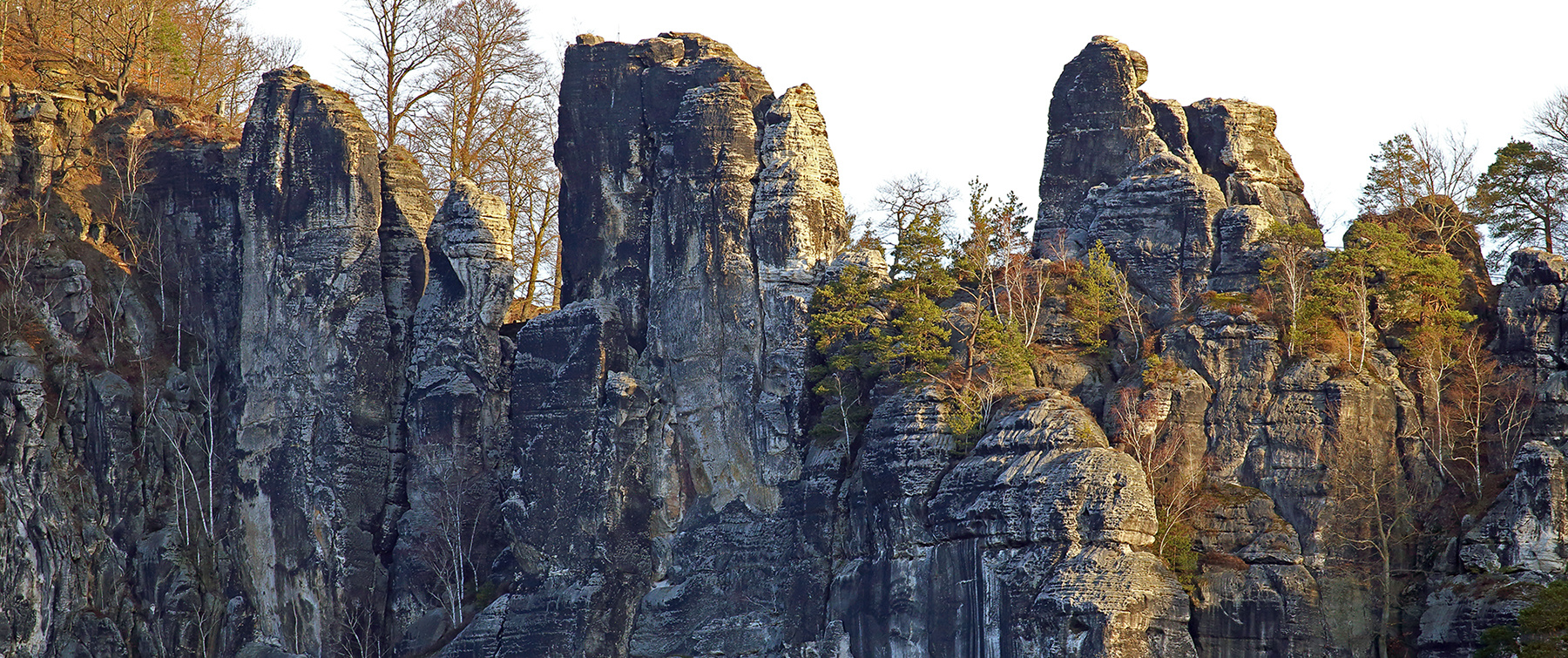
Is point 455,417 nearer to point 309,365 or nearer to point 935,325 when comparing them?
point 309,365

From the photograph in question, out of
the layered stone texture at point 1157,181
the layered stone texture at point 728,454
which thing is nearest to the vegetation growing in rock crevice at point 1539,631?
the layered stone texture at point 728,454

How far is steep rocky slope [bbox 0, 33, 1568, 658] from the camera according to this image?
4344 cm

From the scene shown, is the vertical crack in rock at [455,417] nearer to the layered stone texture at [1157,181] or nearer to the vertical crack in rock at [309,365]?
the vertical crack in rock at [309,365]

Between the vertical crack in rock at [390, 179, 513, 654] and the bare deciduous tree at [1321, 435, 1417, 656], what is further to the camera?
the vertical crack in rock at [390, 179, 513, 654]

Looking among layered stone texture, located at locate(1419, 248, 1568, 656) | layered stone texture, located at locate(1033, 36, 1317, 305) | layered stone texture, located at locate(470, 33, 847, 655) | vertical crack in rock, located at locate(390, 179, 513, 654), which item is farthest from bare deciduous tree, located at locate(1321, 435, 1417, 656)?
vertical crack in rock, located at locate(390, 179, 513, 654)

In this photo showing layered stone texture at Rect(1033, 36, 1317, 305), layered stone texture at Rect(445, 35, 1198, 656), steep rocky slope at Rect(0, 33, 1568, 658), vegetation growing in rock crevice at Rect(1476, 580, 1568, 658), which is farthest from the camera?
layered stone texture at Rect(1033, 36, 1317, 305)

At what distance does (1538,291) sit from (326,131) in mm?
29108

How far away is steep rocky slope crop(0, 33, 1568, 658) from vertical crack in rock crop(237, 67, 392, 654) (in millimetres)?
86

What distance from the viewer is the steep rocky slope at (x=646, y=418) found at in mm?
43438

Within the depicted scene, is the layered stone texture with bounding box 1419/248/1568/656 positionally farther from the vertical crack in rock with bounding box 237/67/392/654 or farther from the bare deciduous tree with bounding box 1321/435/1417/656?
the vertical crack in rock with bounding box 237/67/392/654

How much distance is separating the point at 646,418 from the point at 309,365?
935cm

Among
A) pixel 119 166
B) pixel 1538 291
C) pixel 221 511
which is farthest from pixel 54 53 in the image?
pixel 1538 291

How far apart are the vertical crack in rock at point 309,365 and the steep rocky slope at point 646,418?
0.09 meters

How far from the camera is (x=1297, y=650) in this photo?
43.0 m
